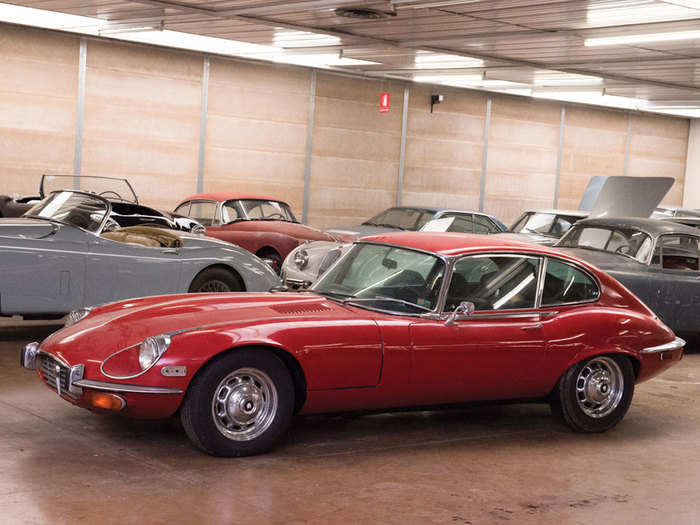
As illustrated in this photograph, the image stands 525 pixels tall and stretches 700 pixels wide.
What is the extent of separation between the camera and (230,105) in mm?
19578

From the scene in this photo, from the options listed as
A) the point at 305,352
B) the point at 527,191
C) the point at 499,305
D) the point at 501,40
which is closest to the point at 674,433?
the point at 499,305

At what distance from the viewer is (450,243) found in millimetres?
6688

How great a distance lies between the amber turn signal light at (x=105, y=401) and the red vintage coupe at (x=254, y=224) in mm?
8335

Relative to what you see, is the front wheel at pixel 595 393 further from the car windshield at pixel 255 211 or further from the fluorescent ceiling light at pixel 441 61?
the fluorescent ceiling light at pixel 441 61

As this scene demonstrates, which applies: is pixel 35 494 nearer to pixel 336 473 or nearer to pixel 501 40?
pixel 336 473

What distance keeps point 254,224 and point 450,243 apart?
7.99 meters

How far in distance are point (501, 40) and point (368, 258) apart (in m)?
8.90

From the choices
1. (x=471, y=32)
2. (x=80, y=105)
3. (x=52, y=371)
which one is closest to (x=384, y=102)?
(x=80, y=105)

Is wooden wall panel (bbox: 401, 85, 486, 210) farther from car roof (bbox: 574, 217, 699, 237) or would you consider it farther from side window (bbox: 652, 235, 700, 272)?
side window (bbox: 652, 235, 700, 272)

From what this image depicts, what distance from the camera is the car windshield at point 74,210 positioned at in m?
9.19

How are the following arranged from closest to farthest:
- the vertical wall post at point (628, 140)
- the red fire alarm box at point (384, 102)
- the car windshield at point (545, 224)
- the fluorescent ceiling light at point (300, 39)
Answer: the fluorescent ceiling light at point (300, 39) → the car windshield at point (545, 224) → the red fire alarm box at point (384, 102) → the vertical wall post at point (628, 140)

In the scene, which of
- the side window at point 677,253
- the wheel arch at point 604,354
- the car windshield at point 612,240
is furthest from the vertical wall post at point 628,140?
the wheel arch at point 604,354

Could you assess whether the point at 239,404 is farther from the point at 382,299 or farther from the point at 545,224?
the point at 545,224

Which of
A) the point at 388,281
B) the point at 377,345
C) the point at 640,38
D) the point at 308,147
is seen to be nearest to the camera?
the point at 377,345
